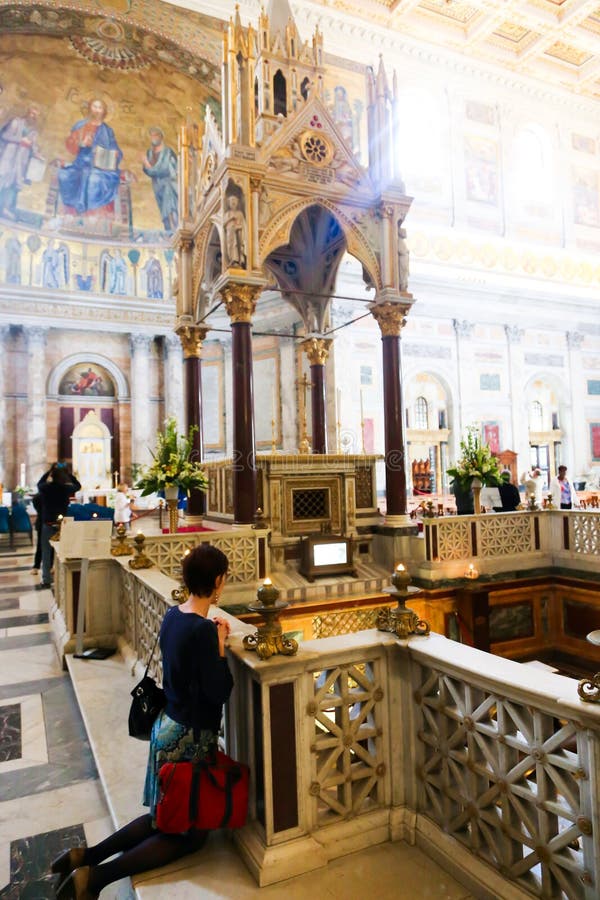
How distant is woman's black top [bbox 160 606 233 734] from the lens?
2303mm

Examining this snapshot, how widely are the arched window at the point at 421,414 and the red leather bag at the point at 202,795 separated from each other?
1770 centimetres

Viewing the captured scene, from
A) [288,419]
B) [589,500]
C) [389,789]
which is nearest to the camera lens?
[389,789]

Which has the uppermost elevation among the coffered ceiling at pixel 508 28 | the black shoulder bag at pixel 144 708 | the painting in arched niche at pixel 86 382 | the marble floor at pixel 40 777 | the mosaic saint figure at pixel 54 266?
the coffered ceiling at pixel 508 28

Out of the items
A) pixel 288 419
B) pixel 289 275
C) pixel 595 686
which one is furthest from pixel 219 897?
pixel 288 419

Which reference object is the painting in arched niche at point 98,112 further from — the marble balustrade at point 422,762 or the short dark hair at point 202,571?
the marble balustrade at point 422,762

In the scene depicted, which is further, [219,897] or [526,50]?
[526,50]

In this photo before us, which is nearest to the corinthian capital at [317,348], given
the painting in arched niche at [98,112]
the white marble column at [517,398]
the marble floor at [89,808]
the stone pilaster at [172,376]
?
the marble floor at [89,808]

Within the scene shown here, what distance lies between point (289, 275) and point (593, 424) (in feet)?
52.9

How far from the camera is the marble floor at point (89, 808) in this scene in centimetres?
232

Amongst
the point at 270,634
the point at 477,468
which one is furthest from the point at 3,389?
the point at 270,634

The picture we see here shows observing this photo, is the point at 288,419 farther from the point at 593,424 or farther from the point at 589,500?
the point at 593,424

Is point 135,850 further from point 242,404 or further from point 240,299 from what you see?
point 240,299

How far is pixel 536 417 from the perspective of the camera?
22000mm

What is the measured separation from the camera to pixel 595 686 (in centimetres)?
189
